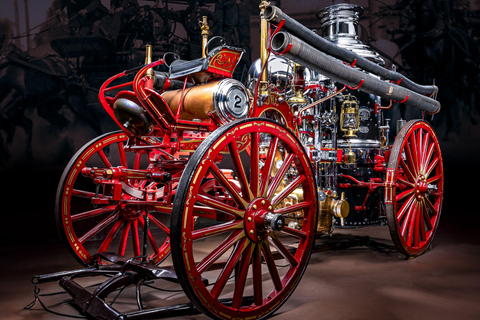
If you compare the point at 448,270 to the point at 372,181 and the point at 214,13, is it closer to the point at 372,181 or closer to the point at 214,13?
the point at 372,181

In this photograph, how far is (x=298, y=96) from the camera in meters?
4.65

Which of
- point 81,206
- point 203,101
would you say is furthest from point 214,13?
point 203,101

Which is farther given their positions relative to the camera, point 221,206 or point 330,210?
point 330,210

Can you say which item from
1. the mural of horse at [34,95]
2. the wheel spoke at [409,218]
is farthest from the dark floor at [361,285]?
the mural of horse at [34,95]

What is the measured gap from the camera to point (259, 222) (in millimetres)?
2805

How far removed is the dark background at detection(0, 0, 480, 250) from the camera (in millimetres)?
7117

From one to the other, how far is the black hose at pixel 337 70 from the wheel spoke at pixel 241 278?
1.35m

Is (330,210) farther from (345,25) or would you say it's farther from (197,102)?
(345,25)

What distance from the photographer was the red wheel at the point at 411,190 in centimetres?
425

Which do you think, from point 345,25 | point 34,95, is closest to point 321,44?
point 345,25

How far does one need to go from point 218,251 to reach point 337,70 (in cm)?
190

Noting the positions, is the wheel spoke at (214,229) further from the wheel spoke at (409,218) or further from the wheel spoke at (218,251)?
the wheel spoke at (409,218)

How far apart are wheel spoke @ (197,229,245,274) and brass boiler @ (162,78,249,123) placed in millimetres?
1040

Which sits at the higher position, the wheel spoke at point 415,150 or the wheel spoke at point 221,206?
the wheel spoke at point 415,150
